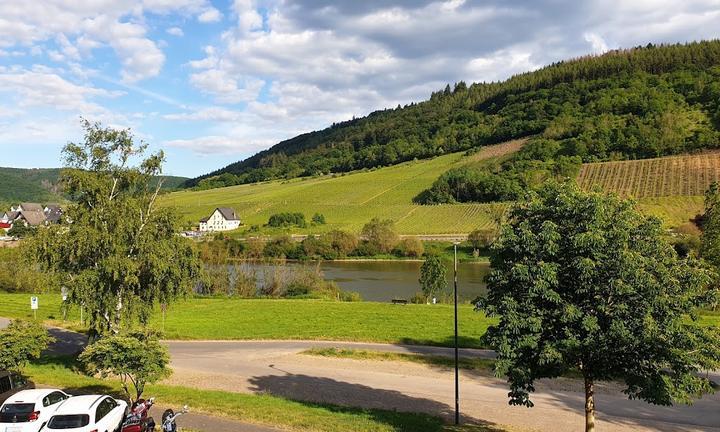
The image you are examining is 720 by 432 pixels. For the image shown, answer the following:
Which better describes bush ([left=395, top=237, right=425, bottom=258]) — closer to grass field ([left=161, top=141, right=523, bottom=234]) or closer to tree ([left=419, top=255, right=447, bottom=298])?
grass field ([left=161, top=141, right=523, bottom=234])

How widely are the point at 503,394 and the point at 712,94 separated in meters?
148

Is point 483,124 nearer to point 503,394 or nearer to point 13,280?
point 13,280

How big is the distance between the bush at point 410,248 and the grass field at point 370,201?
1083 cm

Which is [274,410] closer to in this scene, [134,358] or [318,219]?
[134,358]

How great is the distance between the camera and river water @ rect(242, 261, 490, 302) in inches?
2425

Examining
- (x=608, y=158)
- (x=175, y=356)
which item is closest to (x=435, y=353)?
(x=175, y=356)

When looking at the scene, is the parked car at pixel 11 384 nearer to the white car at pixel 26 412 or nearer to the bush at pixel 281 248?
the white car at pixel 26 412

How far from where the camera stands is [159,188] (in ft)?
85.8

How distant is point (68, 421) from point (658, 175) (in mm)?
114572

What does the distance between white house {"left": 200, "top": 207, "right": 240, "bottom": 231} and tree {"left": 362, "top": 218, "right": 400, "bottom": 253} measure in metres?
47.1

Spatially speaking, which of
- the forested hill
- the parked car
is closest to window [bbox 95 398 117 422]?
the parked car

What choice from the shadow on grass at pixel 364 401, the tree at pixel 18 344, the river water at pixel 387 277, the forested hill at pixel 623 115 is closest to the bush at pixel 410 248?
the river water at pixel 387 277

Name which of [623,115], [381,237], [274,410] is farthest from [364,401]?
[623,115]

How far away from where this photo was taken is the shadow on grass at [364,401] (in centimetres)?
1853
